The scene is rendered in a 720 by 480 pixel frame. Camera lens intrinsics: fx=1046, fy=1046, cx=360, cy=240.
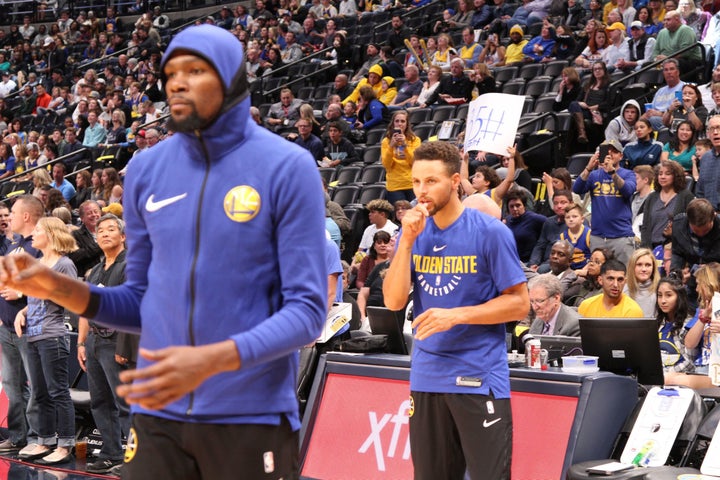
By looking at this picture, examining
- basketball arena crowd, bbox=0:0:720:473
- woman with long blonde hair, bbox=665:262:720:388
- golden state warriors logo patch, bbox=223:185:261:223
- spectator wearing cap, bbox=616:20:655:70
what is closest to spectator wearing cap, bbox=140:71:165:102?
basketball arena crowd, bbox=0:0:720:473

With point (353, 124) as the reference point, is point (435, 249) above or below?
above

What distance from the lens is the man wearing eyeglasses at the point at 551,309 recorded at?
7176 mm

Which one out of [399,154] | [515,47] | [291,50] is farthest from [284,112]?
[399,154]

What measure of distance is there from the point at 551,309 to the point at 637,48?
24.4 ft

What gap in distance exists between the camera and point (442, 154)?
14.4 ft

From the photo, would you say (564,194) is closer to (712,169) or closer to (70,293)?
(712,169)

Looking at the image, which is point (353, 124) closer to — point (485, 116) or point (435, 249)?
point (485, 116)

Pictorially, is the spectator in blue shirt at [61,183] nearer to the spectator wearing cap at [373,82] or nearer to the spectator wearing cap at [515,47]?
the spectator wearing cap at [373,82]

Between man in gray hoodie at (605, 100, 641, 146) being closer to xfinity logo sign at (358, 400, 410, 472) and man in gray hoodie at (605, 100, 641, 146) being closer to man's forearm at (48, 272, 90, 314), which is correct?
xfinity logo sign at (358, 400, 410, 472)

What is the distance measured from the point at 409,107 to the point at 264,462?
13326mm

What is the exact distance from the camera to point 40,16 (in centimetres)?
2864

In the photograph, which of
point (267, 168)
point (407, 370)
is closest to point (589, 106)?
point (407, 370)

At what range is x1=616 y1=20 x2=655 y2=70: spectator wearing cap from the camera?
44.3 ft

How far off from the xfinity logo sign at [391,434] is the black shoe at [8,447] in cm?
352
